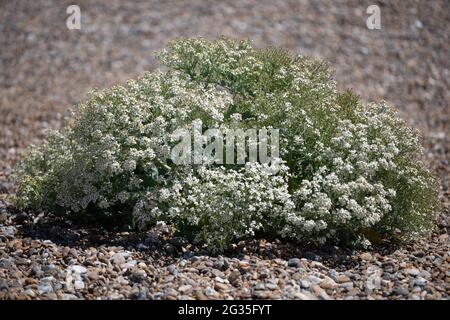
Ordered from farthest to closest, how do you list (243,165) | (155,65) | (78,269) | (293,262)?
(155,65) → (243,165) → (293,262) → (78,269)

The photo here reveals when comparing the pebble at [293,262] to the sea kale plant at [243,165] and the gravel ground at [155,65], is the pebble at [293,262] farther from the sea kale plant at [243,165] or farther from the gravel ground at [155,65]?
the sea kale plant at [243,165]

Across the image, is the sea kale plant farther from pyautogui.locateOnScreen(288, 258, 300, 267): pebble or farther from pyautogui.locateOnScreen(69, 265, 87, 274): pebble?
A: pyautogui.locateOnScreen(69, 265, 87, 274): pebble

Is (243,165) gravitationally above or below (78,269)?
above

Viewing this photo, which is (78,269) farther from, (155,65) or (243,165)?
(155,65)

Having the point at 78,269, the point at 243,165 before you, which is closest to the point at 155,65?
the point at 243,165

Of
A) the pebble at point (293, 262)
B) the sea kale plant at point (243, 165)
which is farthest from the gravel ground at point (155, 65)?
the sea kale plant at point (243, 165)

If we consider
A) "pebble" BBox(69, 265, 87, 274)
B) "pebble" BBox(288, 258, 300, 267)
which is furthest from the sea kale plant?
"pebble" BBox(69, 265, 87, 274)

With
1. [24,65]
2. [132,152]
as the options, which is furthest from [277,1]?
[132,152]

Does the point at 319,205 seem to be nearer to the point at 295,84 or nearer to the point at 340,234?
the point at 340,234
